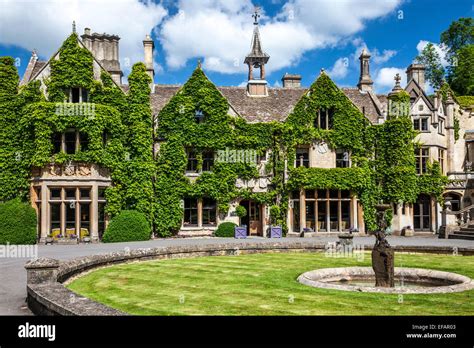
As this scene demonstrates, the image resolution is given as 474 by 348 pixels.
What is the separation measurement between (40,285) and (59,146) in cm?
1875

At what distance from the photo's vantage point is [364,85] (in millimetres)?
37281

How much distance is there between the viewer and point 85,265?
14.5m

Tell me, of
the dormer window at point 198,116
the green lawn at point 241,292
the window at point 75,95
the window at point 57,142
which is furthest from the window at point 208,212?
the green lawn at point 241,292

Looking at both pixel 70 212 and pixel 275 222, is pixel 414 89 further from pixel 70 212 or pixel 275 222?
pixel 70 212

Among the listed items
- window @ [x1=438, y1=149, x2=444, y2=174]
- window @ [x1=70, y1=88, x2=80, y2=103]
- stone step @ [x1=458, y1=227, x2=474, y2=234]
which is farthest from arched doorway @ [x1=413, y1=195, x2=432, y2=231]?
window @ [x1=70, y1=88, x2=80, y2=103]

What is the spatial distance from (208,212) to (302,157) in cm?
750

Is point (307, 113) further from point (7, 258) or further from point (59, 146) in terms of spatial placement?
point (7, 258)

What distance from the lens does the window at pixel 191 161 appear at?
3050 cm

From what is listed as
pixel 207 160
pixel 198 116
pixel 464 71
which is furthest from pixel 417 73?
pixel 464 71

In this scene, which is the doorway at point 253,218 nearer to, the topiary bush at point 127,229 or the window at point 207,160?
the window at point 207,160

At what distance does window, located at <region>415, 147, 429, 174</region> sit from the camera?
1291 inches
